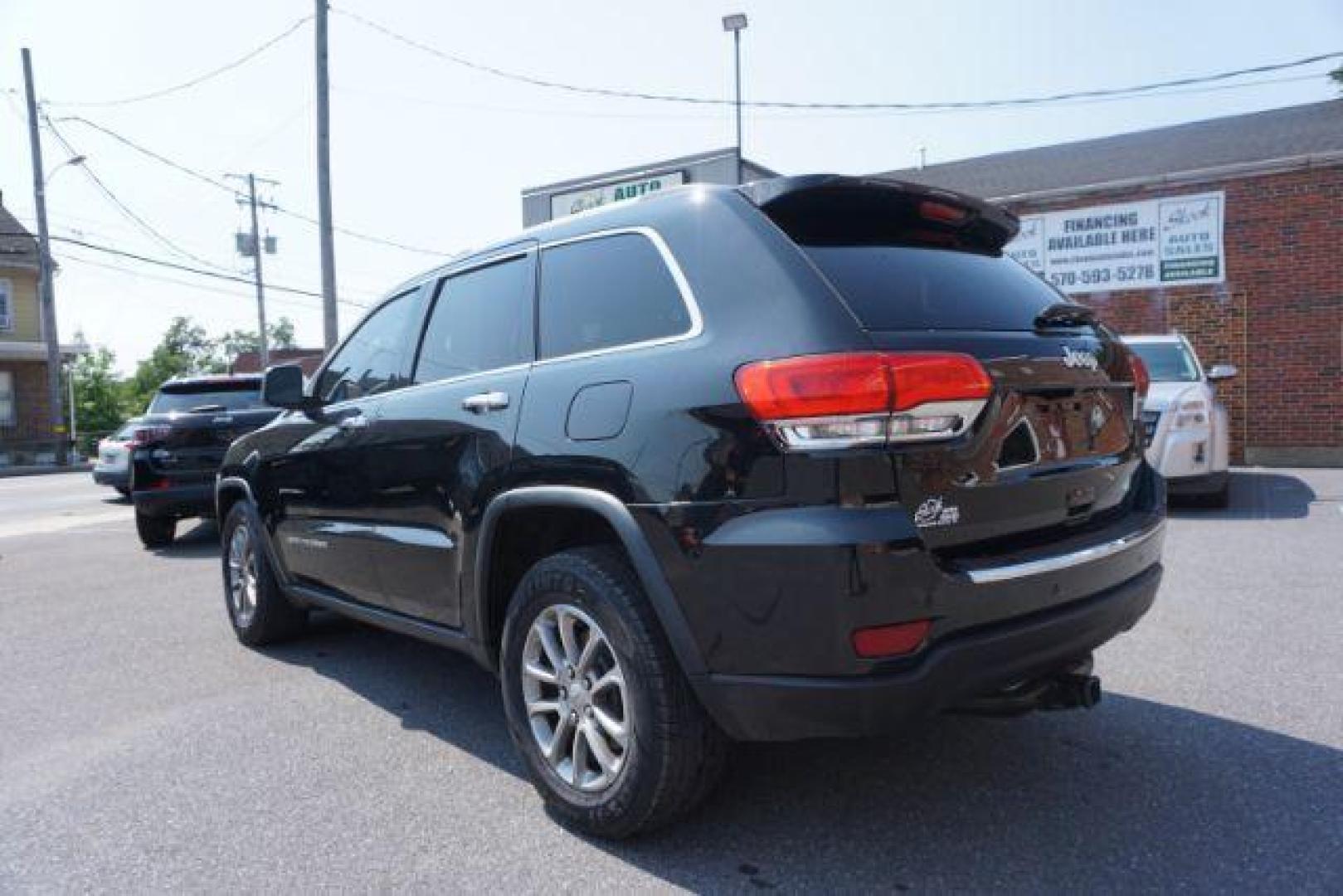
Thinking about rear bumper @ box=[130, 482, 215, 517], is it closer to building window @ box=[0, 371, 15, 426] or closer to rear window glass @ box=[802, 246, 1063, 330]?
rear window glass @ box=[802, 246, 1063, 330]

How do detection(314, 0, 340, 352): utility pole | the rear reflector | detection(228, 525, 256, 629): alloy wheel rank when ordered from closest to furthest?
the rear reflector → detection(228, 525, 256, 629): alloy wheel → detection(314, 0, 340, 352): utility pole

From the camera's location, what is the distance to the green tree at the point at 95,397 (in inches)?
1517

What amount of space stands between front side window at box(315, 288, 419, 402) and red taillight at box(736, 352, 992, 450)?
6.64 feet

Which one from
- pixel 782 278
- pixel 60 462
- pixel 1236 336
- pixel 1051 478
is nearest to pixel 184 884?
pixel 782 278

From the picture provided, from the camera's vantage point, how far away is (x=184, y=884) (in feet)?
8.39

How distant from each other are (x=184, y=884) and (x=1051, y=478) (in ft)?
8.40

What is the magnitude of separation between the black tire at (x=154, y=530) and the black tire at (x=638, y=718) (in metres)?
7.56

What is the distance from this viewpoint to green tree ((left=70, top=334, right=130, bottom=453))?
38.5 meters

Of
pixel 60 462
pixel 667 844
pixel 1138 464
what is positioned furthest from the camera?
pixel 60 462

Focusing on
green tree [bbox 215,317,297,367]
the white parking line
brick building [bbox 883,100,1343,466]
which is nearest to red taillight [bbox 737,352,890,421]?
the white parking line

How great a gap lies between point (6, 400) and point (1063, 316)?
36062 mm

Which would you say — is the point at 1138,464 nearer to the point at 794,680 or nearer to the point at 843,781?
the point at 843,781

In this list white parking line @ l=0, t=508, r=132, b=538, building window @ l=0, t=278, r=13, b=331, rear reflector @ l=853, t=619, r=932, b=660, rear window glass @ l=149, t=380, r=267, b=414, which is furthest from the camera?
building window @ l=0, t=278, r=13, b=331

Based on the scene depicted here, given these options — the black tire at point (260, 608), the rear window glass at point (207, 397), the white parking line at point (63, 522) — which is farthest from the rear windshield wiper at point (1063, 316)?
the white parking line at point (63, 522)
